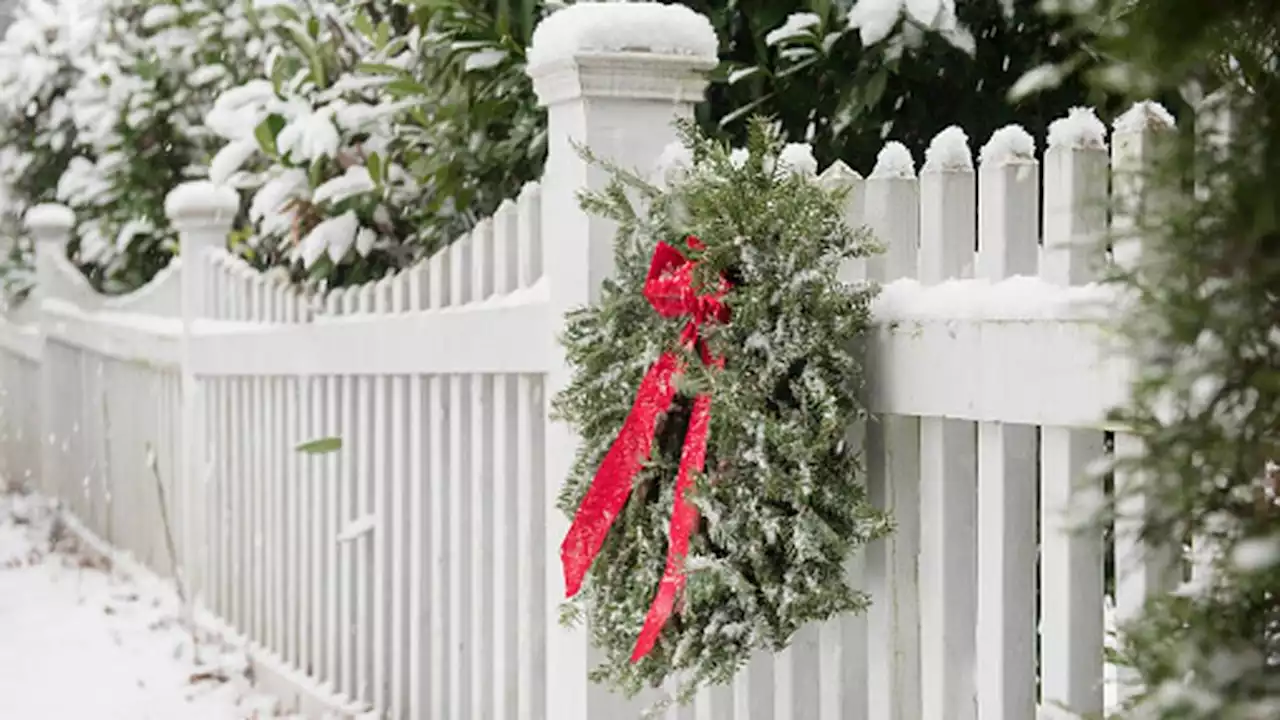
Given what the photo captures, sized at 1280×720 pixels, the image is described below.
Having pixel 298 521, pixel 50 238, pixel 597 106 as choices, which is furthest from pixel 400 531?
pixel 50 238

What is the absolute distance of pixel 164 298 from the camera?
19.0ft

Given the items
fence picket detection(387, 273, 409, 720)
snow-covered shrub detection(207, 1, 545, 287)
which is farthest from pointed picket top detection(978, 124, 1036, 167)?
fence picket detection(387, 273, 409, 720)

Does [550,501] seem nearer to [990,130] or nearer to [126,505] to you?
[990,130]

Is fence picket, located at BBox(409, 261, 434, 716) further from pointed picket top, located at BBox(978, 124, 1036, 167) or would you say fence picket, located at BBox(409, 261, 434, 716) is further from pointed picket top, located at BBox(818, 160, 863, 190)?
pointed picket top, located at BBox(978, 124, 1036, 167)

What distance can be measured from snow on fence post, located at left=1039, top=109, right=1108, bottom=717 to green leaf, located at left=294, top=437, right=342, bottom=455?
8.65 ft

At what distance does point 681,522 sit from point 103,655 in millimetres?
3676

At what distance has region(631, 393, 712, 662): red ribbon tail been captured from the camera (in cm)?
189

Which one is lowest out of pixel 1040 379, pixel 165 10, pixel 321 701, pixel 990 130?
pixel 321 701

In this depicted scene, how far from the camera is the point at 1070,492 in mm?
1545

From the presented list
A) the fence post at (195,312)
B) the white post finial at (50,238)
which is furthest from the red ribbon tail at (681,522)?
the white post finial at (50,238)

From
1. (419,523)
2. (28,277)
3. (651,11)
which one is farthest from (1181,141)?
(28,277)

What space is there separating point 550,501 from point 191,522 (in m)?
3.18

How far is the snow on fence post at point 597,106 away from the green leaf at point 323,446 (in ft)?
5.06

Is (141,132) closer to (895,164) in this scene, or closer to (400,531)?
(400,531)
